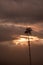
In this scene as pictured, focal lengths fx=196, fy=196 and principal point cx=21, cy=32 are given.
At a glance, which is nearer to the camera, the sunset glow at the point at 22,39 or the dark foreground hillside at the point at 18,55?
the sunset glow at the point at 22,39

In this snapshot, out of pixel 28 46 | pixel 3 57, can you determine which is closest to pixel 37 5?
pixel 28 46

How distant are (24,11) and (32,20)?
0.91ft

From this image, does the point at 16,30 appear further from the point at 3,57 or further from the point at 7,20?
the point at 3,57

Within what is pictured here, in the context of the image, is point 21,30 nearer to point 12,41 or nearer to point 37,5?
point 12,41

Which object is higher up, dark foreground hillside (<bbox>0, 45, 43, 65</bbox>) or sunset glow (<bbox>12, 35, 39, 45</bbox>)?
dark foreground hillside (<bbox>0, 45, 43, 65</bbox>)

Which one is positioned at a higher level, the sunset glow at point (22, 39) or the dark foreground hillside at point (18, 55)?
the dark foreground hillside at point (18, 55)

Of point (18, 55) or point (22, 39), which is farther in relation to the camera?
point (18, 55)

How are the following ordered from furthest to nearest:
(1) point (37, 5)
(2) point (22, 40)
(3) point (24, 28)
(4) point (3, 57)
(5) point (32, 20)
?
(4) point (3, 57)
(2) point (22, 40)
(3) point (24, 28)
(5) point (32, 20)
(1) point (37, 5)

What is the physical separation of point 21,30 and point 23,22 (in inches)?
11.5

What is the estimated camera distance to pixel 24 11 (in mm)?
2273

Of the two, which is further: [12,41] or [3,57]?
[3,57]

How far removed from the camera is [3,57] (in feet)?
14.4

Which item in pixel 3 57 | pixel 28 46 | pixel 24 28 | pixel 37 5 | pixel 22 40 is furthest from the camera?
pixel 3 57

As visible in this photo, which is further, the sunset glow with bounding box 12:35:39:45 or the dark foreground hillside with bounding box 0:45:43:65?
the dark foreground hillside with bounding box 0:45:43:65
